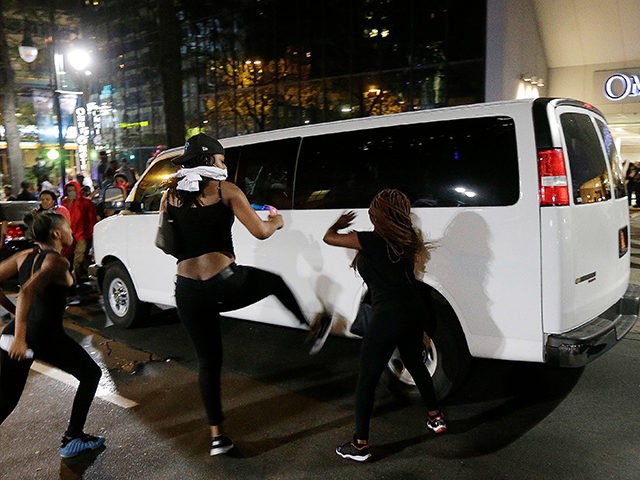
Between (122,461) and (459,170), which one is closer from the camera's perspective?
(122,461)

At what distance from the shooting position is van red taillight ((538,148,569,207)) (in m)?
3.47

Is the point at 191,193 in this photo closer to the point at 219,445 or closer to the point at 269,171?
the point at 219,445

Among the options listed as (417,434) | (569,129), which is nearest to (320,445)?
(417,434)

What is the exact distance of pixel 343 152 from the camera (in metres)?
4.53

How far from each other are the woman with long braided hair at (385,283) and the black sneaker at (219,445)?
31.6 inches

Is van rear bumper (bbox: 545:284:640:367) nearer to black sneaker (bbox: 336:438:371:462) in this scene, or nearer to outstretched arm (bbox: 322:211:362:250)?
black sneaker (bbox: 336:438:371:462)

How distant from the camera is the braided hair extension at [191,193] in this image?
3357 millimetres

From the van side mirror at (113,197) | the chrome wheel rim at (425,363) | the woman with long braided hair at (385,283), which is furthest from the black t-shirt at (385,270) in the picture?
the van side mirror at (113,197)

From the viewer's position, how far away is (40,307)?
11.1ft

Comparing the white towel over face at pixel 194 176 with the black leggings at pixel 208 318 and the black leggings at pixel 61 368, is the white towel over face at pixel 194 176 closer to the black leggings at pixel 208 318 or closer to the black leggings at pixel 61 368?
the black leggings at pixel 208 318

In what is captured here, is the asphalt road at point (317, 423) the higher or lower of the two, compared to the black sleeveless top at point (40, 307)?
lower

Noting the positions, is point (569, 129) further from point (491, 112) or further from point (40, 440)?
point (40, 440)

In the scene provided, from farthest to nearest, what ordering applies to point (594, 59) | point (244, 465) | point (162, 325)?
point (594, 59) → point (162, 325) → point (244, 465)

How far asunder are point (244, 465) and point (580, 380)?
287cm
